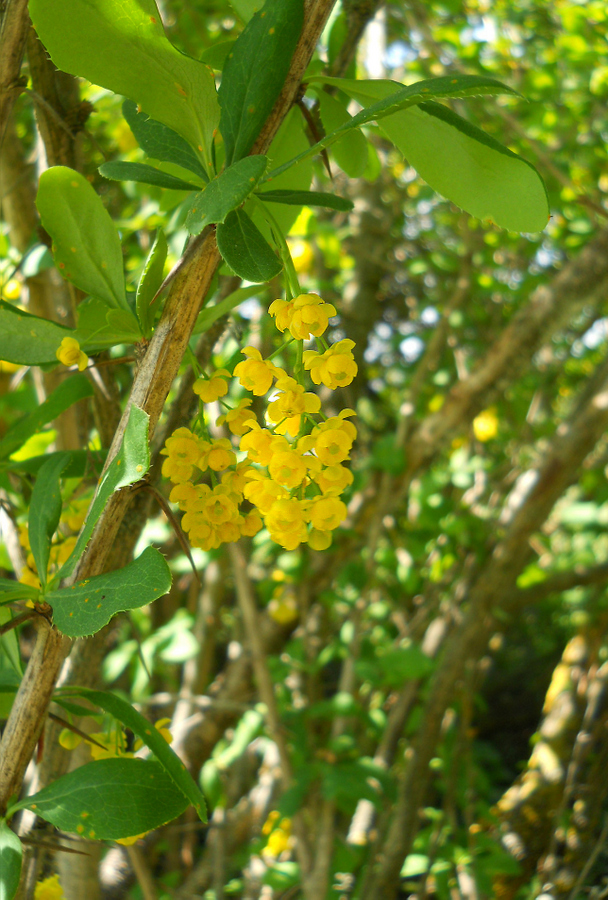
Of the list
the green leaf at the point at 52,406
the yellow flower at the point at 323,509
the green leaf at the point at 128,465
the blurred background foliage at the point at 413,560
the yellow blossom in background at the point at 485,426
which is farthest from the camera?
the yellow blossom in background at the point at 485,426

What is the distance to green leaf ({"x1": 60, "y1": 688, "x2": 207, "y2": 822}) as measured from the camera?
1.36ft

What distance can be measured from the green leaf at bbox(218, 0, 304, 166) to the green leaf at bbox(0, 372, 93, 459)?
0.81ft

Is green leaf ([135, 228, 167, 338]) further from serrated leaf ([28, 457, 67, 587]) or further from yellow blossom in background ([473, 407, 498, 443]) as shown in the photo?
yellow blossom in background ([473, 407, 498, 443])

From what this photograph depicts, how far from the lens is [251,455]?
1.41 ft

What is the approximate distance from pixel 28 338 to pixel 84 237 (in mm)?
75

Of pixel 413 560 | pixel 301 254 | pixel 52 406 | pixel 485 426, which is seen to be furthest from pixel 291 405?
pixel 485 426

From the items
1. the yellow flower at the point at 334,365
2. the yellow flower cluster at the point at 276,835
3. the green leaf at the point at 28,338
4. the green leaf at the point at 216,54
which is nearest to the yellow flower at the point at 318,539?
the yellow flower at the point at 334,365

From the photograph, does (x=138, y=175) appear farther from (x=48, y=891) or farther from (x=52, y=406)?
(x=48, y=891)

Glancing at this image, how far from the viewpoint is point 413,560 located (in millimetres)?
1873

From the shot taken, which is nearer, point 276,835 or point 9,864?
point 9,864

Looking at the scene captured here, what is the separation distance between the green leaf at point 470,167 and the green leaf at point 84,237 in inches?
6.9

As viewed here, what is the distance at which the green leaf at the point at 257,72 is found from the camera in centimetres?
39

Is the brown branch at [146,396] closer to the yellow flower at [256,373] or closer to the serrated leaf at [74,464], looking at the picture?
the yellow flower at [256,373]

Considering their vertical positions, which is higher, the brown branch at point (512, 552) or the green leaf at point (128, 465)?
the brown branch at point (512, 552)
